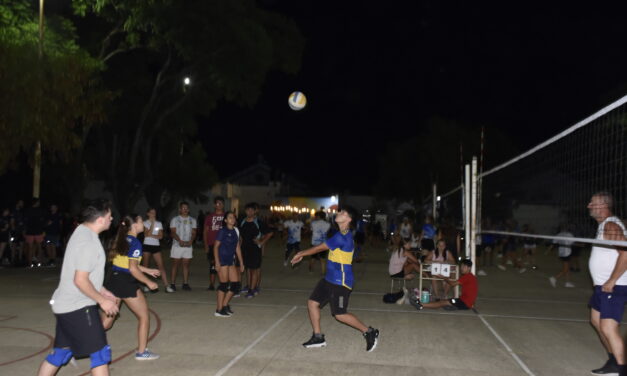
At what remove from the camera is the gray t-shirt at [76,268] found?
4117 millimetres

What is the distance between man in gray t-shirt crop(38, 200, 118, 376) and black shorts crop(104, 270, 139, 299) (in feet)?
5.24

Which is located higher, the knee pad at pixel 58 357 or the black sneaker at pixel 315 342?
the knee pad at pixel 58 357

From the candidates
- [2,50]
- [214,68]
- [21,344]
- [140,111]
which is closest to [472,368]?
[21,344]

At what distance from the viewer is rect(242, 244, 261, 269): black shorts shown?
10.6 metres

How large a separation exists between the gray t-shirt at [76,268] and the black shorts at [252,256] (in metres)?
6.38

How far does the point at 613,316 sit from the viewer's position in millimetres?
5523

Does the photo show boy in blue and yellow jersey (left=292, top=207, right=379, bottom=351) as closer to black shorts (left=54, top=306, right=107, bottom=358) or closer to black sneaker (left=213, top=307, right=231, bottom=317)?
black sneaker (left=213, top=307, right=231, bottom=317)

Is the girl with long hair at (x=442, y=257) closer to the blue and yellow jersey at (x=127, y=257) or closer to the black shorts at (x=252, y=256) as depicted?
the black shorts at (x=252, y=256)

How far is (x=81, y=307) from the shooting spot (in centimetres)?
416

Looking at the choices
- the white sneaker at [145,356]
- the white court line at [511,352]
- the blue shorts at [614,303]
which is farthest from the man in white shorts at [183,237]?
the blue shorts at [614,303]

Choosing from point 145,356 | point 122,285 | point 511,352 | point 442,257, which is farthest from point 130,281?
point 442,257

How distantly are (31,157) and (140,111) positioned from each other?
416 inches

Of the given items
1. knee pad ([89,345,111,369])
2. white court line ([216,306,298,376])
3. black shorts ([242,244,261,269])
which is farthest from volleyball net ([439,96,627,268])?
knee pad ([89,345,111,369])

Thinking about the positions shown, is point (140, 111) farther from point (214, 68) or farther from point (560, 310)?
point (560, 310)
